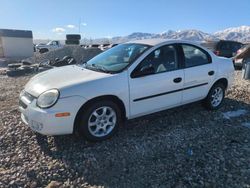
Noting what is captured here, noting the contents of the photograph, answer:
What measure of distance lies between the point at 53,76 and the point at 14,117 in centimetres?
168

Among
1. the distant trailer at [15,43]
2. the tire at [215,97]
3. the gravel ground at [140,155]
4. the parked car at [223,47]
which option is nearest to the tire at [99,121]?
the gravel ground at [140,155]

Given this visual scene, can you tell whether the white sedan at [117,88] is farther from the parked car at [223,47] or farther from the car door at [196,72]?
the parked car at [223,47]

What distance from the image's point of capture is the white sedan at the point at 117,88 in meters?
4.04

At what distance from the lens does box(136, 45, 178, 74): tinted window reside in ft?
15.8

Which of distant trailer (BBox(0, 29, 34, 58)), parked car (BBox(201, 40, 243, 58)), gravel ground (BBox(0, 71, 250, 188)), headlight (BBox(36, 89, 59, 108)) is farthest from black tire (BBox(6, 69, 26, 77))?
distant trailer (BBox(0, 29, 34, 58))

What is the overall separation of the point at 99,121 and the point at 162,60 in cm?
170

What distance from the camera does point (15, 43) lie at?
30.8 meters

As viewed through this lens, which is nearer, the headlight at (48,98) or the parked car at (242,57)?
the headlight at (48,98)

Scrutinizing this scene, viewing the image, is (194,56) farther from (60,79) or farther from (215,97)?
(60,79)

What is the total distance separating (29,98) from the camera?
14.1ft

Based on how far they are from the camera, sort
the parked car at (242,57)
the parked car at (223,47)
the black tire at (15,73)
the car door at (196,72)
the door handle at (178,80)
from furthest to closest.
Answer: the parked car at (223,47) < the black tire at (15,73) < the parked car at (242,57) < the car door at (196,72) < the door handle at (178,80)

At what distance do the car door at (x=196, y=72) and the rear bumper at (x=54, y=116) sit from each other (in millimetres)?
2313

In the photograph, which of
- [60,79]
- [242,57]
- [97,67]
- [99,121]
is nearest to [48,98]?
[60,79]

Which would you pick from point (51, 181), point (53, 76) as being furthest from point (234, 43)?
point (51, 181)
